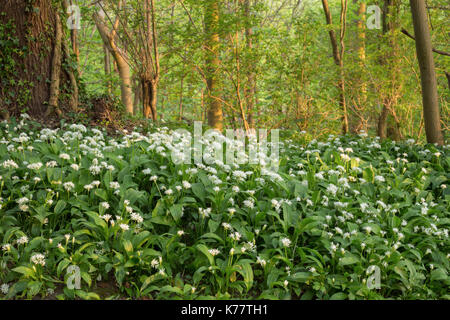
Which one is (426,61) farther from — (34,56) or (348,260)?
(34,56)

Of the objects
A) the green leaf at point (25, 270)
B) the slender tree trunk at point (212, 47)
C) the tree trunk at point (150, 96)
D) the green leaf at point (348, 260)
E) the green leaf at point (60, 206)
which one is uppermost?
the slender tree trunk at point (212, 47)

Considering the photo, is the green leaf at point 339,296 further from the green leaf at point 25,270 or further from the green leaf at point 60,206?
the green leaf at point 60,206

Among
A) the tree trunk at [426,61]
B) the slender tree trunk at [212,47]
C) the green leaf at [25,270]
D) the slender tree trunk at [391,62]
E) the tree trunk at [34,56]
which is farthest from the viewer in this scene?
the slender tree trunk at [391,62]

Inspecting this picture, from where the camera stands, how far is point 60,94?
586 centimetres

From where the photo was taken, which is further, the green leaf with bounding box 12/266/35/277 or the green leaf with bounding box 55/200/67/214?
the green leaf with bounding box 55/200/67/214

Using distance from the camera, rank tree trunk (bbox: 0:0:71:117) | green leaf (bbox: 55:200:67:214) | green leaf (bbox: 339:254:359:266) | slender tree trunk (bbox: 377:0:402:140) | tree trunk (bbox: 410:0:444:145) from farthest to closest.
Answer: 1. slender tree trunk (bbox: 377:0:402:140)
2. tree trunk (bbox: 410:0:444:145)
3. tree trunk (bbox: 0:0:71:117)
4. green leaf (bbox: 55:200:67:214)
5. green leaf (bbox: 339:254:359:266)

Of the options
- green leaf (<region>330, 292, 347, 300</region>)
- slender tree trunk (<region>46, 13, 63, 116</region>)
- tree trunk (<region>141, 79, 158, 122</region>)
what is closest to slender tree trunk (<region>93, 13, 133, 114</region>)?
tree trunk (<region>141, 79, 158, 122</region>)

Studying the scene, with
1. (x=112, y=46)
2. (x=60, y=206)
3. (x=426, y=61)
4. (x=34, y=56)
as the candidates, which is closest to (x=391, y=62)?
(x=426, y=61)

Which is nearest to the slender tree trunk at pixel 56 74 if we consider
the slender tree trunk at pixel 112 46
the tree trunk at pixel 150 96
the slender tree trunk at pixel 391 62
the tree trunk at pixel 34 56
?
the tree trunk at pixel 34 56

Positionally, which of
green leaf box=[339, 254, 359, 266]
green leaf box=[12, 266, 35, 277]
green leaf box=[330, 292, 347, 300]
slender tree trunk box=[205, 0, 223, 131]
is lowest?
green leaf box=[330, 292, 347, 300]

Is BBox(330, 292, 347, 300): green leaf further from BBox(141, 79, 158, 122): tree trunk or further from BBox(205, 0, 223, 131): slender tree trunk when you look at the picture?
BBox(141, 79, 158, 122): tree trunk
